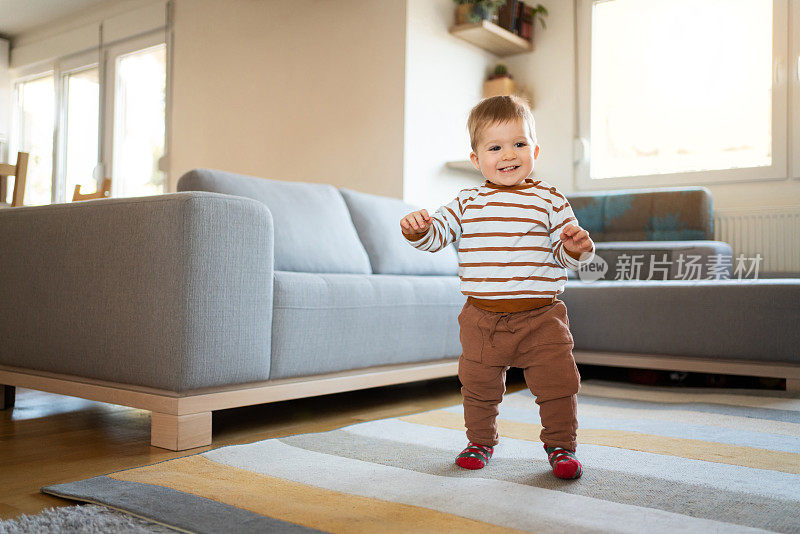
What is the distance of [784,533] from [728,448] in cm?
58

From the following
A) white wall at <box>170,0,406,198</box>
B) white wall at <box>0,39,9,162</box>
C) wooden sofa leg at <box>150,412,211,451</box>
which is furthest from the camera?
white wall at <box>0,39,9,162</box>

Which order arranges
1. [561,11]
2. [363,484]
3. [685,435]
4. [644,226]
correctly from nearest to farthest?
[363,484] < [685,435] < [644,226] < [561,11]

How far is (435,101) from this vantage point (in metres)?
3.71

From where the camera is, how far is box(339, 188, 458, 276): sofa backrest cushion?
8.04 feet

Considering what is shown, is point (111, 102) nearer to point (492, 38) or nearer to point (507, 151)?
point (492, 38)

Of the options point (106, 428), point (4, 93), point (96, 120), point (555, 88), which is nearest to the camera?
point (106, 428)

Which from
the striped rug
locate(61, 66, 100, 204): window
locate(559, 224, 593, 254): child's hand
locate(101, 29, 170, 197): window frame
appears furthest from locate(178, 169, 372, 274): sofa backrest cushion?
locate(61, 66, 100, 204): window

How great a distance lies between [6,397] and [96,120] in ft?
14.5

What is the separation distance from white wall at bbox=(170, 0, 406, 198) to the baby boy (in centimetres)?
221

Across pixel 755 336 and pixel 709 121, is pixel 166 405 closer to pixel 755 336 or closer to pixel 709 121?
pixel 755 336

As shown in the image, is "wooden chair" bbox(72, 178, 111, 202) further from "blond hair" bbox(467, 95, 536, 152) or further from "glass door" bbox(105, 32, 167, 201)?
"blond hair" bbox(467, 95, 536, 152)

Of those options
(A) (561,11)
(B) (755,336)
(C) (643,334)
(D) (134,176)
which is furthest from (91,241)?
(D) (134,176)

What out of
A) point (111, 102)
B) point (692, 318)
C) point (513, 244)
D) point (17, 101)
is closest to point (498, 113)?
point (513, 244)

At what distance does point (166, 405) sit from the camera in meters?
1.47
